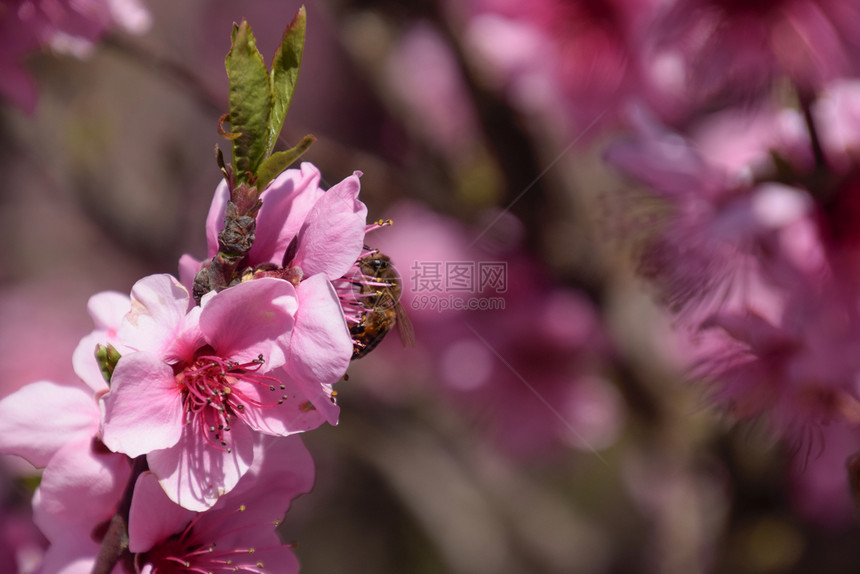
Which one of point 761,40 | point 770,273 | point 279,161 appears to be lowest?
point 770,273

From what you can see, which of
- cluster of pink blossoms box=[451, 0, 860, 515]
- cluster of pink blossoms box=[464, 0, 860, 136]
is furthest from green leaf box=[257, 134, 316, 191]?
cluster of pink blossoms box=[464, 0, 860, 136]

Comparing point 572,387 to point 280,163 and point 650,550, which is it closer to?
point 650,550

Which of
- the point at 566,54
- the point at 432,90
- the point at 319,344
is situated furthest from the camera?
Answer: the point at 432,90

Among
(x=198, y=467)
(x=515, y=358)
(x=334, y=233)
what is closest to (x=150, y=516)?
(x=198, y=467)

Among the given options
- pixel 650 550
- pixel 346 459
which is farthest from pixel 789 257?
pixel 346 459

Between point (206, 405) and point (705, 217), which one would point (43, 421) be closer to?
point (206, 405)

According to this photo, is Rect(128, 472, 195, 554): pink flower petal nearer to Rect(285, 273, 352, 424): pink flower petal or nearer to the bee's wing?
Rect(285, 273, 352, 424): pink flower petal
